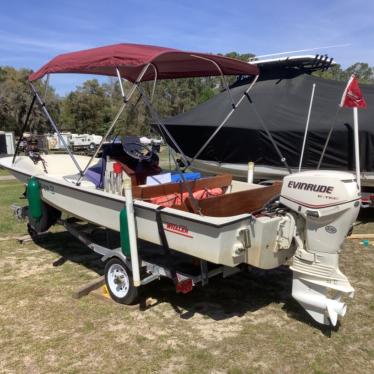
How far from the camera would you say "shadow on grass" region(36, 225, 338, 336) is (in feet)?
13.5

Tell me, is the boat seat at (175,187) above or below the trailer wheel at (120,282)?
above

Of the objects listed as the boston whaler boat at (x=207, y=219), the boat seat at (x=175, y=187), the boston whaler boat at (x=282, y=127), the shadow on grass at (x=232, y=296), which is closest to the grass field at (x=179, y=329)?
the shadow on grass at (x=232, y=296)

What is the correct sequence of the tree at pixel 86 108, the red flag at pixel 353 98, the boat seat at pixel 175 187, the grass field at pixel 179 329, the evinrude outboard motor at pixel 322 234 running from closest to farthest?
the grass field at pixel 179 329 → the evinrude outboard motor at pixel 322 234 → the boat seat at pixel 175 187 → the red flag at pixel 353 98 → the tree at pixel 86 108

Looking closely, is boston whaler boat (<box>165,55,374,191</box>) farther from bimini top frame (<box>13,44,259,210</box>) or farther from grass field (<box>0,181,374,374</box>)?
grass field (<box>0,181,374,374</box>)

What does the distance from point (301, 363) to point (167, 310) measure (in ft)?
4.70

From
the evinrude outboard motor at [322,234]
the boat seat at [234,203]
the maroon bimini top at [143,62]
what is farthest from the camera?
the maroon bimini top at [143,62]

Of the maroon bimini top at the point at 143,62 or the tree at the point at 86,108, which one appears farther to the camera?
the tree at the point at 86,108

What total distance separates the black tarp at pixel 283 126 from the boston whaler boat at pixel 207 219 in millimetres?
2412

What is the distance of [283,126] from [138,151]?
11.4 feet

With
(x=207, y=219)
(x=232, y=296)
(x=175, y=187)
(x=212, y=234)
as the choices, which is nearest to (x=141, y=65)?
(x=175, y=187)

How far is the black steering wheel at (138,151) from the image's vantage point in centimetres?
540

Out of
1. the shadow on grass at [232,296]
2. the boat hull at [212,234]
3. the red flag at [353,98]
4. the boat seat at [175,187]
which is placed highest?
the red flag at [353,98]

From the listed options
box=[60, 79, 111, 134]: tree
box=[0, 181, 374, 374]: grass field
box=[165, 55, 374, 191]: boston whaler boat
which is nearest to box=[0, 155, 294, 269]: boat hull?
box=[0, 181, 374, 374]: grass field

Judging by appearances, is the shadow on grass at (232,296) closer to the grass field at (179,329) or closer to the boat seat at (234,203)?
the grass field at (179,329)
